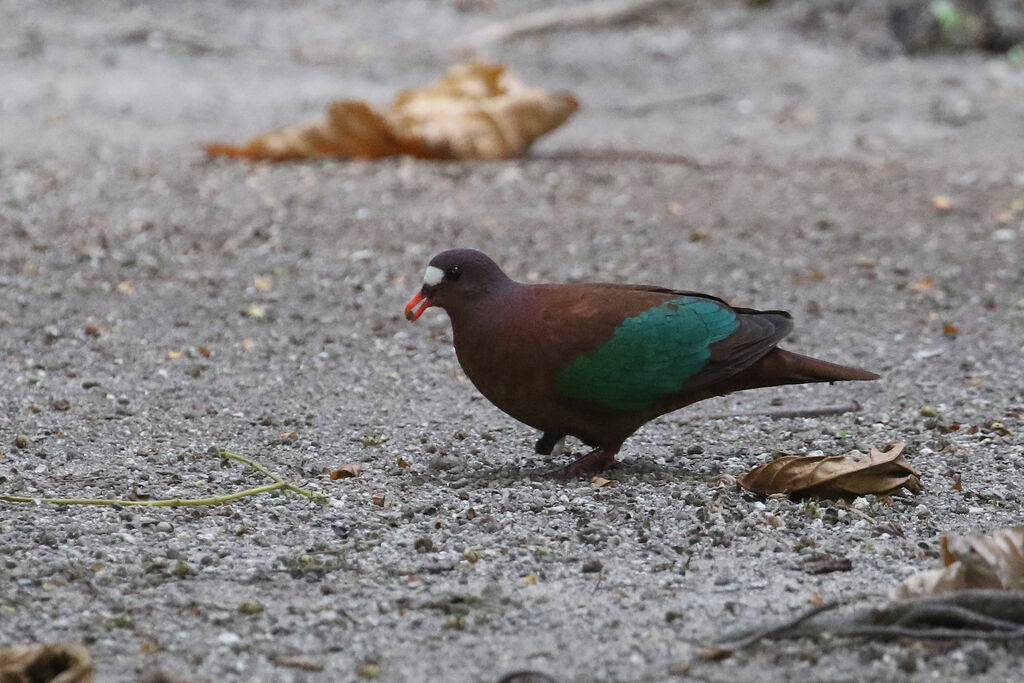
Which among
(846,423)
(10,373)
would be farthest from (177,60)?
(846,423)

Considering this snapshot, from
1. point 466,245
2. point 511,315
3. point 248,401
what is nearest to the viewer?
point 511,315

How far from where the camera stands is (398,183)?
26.9 feet

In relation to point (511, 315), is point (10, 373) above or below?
below

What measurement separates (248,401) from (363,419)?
0.49 metres

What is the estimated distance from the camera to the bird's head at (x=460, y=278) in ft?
13.3

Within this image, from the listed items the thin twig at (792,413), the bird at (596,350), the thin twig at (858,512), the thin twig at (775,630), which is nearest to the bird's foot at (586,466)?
the bird at (596,350)

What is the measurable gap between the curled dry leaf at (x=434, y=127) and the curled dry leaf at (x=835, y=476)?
510cm

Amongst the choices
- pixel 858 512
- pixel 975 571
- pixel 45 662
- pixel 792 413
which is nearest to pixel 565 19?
pixel 792 413

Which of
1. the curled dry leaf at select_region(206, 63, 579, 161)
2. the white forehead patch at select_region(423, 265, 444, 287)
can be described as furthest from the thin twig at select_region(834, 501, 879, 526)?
the curled dry leaf at select_region(206, 63, 579, 161)

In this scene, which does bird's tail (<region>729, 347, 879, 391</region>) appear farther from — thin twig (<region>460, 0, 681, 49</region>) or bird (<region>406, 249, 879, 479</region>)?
thin twig (<region>460, 0, 681, 49</region>)

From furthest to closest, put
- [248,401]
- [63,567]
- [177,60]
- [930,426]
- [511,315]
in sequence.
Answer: [177,60]
[248,401]
[930,426]
[511,315]
[63,567]

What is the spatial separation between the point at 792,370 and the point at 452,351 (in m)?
1.99

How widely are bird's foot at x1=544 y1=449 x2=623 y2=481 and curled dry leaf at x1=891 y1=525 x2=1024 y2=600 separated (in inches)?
53.1

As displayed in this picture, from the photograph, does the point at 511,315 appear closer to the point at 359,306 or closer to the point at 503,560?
the point at 503,560
